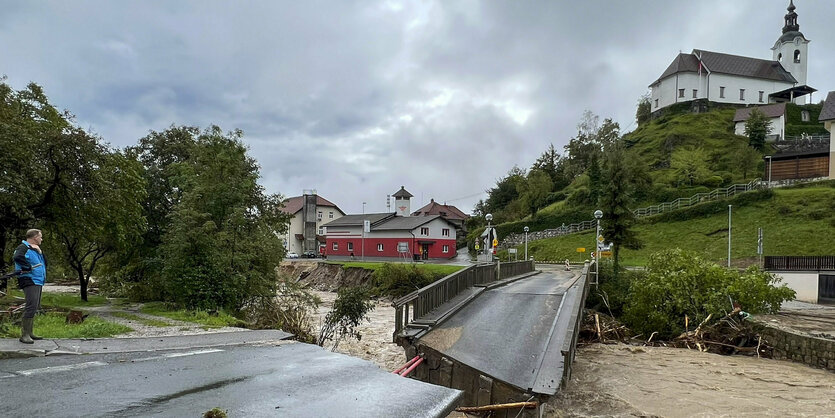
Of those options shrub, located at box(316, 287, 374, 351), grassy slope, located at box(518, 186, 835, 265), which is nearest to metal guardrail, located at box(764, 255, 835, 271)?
grassy slope, located at box(518, 186, 835, 265)

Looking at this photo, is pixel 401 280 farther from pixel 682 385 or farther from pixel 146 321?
pixel 682 385

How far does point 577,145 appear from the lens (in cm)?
9281

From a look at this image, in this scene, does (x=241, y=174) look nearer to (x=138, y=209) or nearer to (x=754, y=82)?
(x=138, y=209)

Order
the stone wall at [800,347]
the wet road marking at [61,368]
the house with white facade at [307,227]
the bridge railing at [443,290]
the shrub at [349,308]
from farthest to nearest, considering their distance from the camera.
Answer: the house with white facade at [307,227], the stone wall at [800,347], the shrub at [349,308], the bridge railing at [443,290], the wet road marking at [61,368]

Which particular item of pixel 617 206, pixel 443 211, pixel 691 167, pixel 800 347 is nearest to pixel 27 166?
pixel 800 347

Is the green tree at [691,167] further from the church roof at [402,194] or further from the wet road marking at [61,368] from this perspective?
the wet road marking at [61,368]

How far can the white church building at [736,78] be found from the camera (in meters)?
95.2

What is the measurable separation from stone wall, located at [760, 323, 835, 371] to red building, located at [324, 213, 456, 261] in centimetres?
4399

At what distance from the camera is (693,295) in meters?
20.6

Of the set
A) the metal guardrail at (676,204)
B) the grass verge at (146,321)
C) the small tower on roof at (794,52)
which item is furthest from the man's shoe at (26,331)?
the small tower on roof at (794,52)

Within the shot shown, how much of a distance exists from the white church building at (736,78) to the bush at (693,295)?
283 ft

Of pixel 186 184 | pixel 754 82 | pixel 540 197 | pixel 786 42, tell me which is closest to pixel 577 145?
pixel 540 197

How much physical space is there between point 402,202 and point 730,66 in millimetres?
72146

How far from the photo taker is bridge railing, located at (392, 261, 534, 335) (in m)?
12.6
